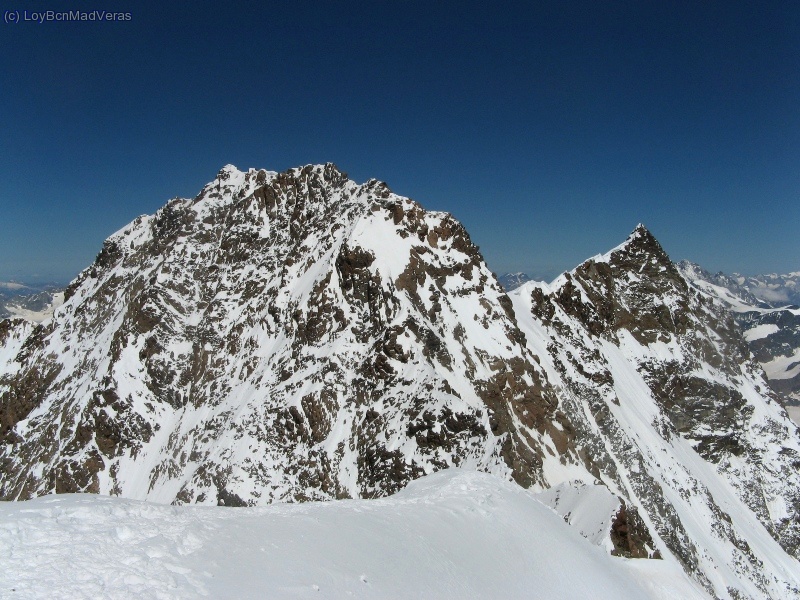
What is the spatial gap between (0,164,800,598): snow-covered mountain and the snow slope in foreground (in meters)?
8.08

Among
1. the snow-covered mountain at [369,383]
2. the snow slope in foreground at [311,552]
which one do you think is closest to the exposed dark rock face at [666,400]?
the snow-covered mountain at [369,383]

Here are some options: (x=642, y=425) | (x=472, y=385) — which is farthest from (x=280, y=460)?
(x=642, y=425)

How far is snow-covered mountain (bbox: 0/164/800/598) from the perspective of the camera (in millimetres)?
47875

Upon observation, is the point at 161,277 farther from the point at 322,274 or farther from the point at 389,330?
the point at 389,330

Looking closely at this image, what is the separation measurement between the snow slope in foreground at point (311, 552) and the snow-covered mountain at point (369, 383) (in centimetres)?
808

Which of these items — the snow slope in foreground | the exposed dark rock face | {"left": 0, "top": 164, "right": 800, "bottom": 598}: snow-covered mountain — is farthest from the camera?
the exposed dark rock face

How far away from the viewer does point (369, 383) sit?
50812 mm

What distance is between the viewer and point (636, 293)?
10038 cm

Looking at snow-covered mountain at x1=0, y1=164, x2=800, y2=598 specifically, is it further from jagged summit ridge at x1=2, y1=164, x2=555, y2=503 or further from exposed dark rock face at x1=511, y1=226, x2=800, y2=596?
exposed dark rock face at x1=511, y1=226, x2=800, y2=596

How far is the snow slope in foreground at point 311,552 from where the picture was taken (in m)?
8.34

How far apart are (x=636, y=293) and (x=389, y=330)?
70.2m

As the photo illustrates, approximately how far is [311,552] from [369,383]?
4073 cm

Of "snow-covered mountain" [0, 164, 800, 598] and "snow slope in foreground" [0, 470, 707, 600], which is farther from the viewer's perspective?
"snow-covered mountain" [0, 164, 800, 598]

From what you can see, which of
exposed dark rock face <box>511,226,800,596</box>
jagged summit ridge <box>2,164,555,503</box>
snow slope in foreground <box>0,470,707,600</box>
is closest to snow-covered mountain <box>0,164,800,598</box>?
jagged summit ridge <box>2,164,555,503</box>
